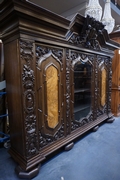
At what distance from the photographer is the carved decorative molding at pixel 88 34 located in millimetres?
1784

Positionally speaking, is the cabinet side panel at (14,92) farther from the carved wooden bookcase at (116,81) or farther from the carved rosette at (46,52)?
the carved wooden bookcase at (116,81)

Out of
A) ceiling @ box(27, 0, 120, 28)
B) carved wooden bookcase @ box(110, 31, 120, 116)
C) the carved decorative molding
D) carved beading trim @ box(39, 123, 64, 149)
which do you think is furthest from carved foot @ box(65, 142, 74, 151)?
ceiling @ box(27, 0, 120, 28)

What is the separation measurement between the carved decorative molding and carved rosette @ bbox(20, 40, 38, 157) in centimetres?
76

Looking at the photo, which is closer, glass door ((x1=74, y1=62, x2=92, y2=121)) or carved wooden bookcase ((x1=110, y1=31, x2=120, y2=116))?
glass door ((x1=74, y1=62, x2=92, y2=121))

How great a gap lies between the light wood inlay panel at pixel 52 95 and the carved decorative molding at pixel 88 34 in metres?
0.57

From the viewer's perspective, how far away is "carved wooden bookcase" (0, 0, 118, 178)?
1254 millimetres

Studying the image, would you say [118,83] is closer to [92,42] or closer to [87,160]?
[92,42]

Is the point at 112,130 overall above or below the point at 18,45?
below

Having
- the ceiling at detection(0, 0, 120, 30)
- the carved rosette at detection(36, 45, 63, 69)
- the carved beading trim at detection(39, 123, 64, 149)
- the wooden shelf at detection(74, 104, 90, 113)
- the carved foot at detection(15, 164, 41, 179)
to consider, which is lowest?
the carved foot at detection(15, 164, 41, 179)

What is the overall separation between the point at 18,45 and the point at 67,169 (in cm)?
156

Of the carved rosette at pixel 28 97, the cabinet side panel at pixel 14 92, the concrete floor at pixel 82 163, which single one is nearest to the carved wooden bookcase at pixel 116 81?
the concrete floor at pixel 82 163

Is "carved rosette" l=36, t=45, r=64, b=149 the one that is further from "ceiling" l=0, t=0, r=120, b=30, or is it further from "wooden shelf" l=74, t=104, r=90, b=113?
"ceiling" l=0, t=0, r=120, b=30

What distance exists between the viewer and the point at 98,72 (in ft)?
8.16

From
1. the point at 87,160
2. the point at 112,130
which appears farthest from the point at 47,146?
the point at 112,130
